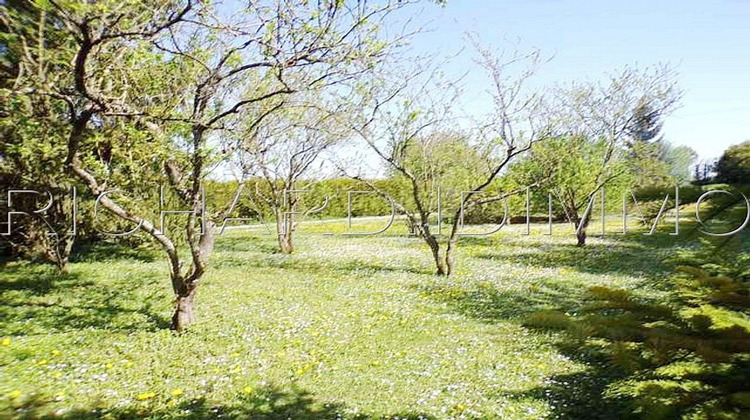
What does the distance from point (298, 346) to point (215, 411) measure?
1.87 metres

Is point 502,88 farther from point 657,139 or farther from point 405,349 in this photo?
point 657,139

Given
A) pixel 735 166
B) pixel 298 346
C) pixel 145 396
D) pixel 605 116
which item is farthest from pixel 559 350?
pixel 605 116

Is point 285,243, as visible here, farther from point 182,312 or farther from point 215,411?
point 215,411

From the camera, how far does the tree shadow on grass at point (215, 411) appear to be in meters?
3.93

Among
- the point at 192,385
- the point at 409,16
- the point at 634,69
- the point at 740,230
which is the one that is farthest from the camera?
the point at 634,69

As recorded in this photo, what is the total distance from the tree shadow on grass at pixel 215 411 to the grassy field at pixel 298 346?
2 cm

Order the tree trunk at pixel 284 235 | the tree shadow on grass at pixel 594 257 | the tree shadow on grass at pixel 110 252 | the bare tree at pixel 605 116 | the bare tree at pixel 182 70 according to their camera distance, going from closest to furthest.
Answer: the bare tree at pixel 182 70 < the tree shadow on grass at pixel 594 257 < the tree shadow on grass at pixel 110 252 < the tree trunk at pixel 284 235 < the bare tree at pixel 605 116

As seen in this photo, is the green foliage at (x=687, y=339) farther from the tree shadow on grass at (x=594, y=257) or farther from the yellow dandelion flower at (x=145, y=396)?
the tree shadow on grass at (x=594, y=257)

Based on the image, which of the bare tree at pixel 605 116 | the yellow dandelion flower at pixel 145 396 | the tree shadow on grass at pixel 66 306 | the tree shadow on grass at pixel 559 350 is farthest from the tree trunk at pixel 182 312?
the bare tree at pixel 605 116

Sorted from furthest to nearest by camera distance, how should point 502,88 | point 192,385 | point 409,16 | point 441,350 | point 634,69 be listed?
point 634,69, point 502,88, point 409,16, point 441,350, point 192,385

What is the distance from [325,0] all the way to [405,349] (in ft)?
14.8

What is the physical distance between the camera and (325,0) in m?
5.16

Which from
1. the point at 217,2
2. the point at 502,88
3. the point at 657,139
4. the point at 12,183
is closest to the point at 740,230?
the point at 217,2

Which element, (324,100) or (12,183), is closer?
(12,183)
